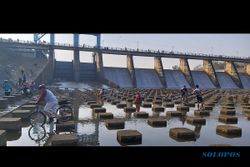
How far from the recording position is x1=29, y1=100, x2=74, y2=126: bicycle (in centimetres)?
939

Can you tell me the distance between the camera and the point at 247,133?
9852 mm

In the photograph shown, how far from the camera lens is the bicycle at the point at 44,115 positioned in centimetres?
939

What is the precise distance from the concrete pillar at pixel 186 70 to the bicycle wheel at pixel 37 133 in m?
51.7

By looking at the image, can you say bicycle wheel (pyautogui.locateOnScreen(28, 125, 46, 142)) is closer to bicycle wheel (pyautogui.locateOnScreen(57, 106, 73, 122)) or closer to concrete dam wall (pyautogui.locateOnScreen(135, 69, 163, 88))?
bicycle wheel (pyautogui.locateOnScreen(57, 106, 73, 122))

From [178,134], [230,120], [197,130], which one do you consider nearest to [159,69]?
[230,120]

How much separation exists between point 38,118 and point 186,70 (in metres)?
54.0

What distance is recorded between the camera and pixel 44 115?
9.53 meters

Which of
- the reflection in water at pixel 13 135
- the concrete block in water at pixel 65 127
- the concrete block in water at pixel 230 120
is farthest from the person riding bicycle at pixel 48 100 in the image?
the concrete block in water at pixel 230 120
